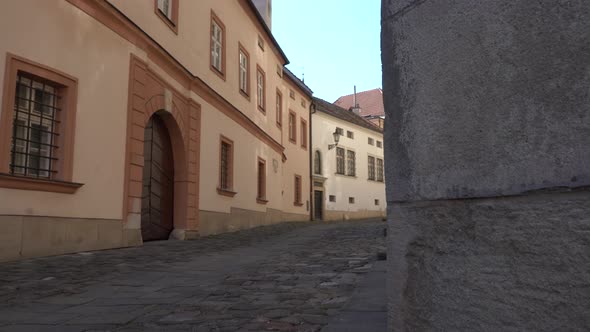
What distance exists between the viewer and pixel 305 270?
670 cm

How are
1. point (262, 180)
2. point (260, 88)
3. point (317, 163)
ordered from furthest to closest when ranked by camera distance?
point (317, 163) < point (260, 88) < point (262, 180)

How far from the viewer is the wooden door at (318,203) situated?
29375 millimetres

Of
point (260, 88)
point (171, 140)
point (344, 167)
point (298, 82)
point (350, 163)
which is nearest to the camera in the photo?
point (171, 140)

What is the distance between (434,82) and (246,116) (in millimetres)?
15662

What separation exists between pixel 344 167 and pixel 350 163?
1160 mm

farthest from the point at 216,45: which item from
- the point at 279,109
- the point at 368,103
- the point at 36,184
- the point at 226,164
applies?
the point at 368,103

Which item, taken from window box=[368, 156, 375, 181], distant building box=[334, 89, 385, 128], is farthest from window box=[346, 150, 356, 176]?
distant building box=[334, 89, 385, 128]

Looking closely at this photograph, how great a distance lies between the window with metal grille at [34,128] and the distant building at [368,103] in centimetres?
3861

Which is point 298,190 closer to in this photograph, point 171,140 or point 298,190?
point 298,190

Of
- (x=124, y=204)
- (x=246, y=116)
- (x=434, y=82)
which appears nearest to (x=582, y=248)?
(x=434, y=82)

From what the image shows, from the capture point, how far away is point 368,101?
5125cm

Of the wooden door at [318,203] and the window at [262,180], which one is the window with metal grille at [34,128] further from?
the wooden door at [318,203]

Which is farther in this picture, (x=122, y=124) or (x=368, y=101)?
(x=368, y=101)

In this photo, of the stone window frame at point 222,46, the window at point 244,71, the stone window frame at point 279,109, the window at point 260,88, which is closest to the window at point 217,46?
the stone window frame at point 222,46
